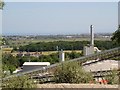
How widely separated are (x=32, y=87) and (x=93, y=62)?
21.1m

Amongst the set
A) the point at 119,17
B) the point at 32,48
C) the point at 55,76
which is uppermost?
the point at 119,17

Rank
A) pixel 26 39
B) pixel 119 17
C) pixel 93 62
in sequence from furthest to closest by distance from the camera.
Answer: pixel 26 39
pixel 93 62
pixel 119 17

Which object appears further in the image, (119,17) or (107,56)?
(107,56)

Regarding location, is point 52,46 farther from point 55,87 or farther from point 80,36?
point 55,87

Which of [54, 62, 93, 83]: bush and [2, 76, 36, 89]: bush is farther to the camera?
[54, 62, 93, 83]: bush

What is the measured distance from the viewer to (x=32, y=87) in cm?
614

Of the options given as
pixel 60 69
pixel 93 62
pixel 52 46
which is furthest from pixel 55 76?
pixel 52 46

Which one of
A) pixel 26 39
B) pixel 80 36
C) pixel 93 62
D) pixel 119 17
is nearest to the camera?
pixel 119 17

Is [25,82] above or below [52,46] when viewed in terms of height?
above

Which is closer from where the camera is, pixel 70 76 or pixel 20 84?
pixel 20 84

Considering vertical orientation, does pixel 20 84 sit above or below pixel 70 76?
above

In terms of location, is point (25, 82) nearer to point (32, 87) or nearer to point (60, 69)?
point (32, 87)

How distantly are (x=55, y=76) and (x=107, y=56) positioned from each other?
2098 cm

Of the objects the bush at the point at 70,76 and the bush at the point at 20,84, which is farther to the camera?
the bush at the point at 70,76
